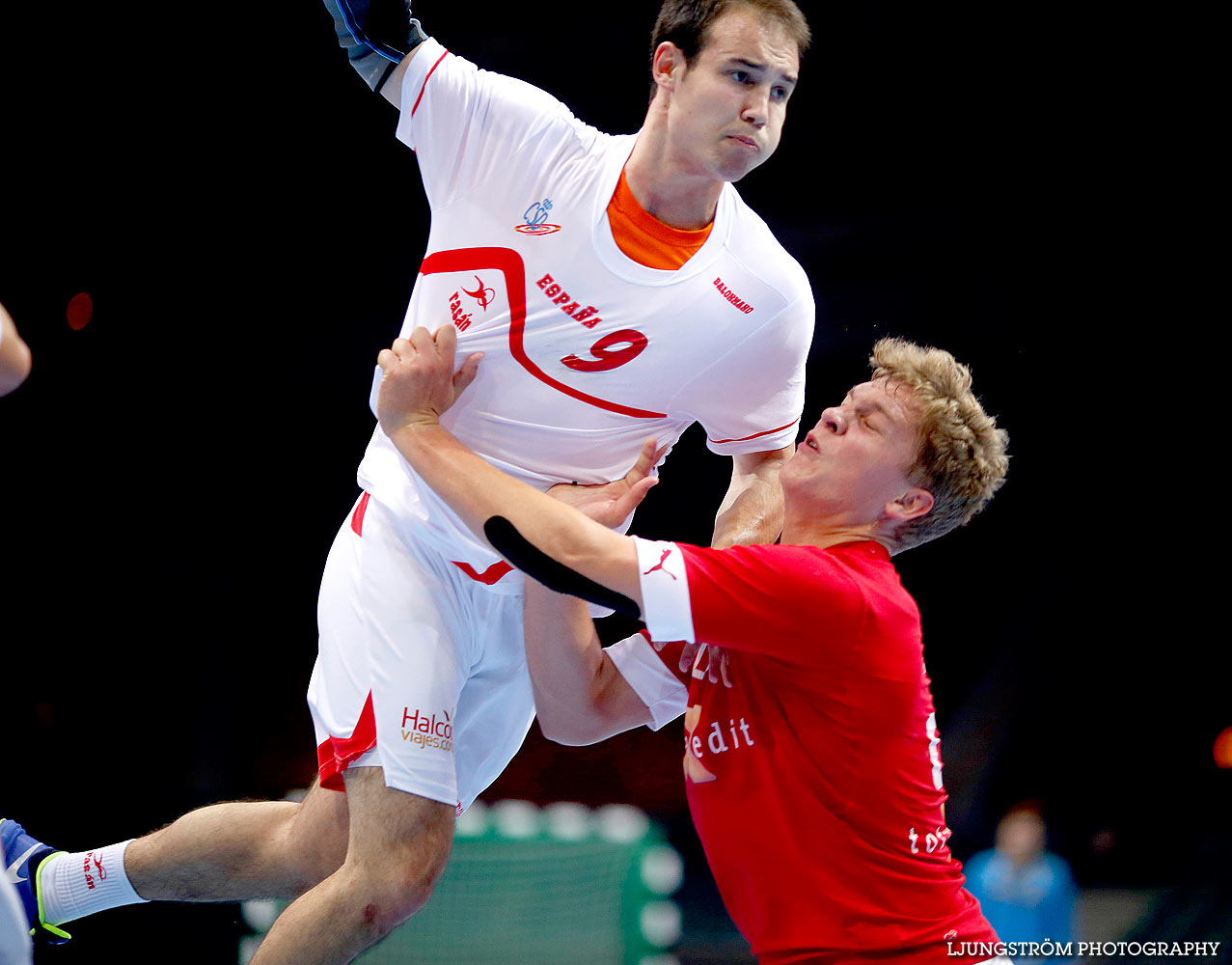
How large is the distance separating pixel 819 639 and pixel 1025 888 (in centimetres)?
→ 395

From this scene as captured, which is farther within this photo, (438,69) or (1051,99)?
(1051,99)

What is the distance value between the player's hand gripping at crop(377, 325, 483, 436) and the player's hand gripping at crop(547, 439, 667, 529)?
14.4 inches

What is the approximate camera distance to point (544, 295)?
2809 mm

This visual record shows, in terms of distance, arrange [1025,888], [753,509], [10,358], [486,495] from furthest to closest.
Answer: [1025,888] < [753,509] < [486,495] < [10,358]

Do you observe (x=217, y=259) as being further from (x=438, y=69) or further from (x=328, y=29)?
(x=438, y=69)

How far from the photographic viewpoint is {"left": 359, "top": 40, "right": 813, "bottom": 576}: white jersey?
2.81 metres

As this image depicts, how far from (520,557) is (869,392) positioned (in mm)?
797

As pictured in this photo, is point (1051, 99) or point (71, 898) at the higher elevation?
point (1051, 99)

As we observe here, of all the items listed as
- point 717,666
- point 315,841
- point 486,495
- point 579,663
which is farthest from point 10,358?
point 315,841

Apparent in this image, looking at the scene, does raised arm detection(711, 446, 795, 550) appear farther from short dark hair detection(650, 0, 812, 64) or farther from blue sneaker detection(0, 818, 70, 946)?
blue sneaker detection(0, 818, 70, 946)

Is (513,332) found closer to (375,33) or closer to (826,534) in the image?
(375,33)

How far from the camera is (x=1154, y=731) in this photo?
6.50 metres

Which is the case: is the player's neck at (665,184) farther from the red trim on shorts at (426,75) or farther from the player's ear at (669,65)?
the red trim on shorts at (426,75)

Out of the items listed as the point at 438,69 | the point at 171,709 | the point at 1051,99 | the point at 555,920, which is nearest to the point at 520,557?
the point at 438,69
